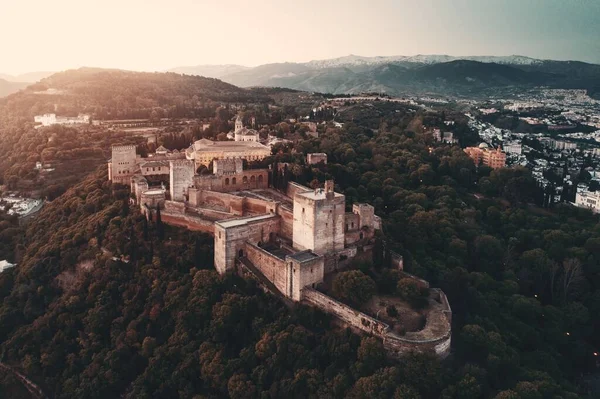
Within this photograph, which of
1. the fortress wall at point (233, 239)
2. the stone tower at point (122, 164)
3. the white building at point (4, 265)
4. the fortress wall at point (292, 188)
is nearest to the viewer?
the fortress wall at point (233, 239)

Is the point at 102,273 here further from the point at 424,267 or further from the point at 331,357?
the point at 424,267

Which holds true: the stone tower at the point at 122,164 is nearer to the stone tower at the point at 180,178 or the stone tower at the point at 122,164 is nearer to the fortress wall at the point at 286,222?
the stone tower at the point at 180,178

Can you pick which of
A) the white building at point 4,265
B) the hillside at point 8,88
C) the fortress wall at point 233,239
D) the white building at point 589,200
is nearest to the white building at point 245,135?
the fortress wall at point 233,239

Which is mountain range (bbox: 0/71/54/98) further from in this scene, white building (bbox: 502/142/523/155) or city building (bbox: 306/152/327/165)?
white building (bbox: 502/142/523/155)

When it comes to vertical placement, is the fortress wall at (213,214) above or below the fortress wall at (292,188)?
below

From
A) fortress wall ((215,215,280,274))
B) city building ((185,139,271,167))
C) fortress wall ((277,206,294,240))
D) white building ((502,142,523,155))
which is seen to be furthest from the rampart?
white building ((502,142,523,155))

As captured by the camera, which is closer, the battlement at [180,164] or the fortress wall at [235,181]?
the battlement at [180,164]

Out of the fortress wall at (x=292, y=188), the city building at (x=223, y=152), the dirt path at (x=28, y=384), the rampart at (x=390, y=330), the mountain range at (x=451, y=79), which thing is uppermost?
the mountain range at (x=451, y=79)
